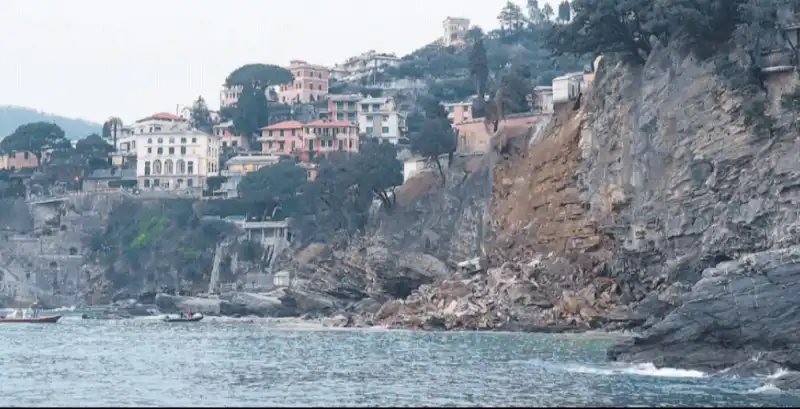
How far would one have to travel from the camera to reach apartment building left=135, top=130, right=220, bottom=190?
135500mm

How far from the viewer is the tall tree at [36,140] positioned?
480ft

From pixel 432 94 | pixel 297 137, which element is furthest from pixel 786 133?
pixel 432 94

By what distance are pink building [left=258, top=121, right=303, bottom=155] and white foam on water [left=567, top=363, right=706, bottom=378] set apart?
3710 inches

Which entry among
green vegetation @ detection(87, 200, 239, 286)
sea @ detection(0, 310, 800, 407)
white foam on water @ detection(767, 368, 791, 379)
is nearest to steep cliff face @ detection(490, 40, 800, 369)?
white foam on water @ detection(767, 368, 791, 379)

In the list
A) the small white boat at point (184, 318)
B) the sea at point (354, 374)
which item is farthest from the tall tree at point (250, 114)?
the sea at point (354, 374)

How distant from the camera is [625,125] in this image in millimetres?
69750

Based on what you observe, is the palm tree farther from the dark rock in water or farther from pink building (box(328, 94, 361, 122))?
the dark rock in water

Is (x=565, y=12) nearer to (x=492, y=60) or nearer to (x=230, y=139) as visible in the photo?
(x=492, y=60)

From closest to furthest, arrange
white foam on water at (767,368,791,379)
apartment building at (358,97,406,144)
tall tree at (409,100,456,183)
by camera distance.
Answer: white foam on water at (767,368,791,379)
tall tree at (409,100,456,183)
apartment building at (358,97,406,144)

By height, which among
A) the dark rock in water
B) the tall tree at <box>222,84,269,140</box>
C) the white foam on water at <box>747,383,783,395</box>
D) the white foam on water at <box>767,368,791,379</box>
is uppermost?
the tall tree at <box>222,84,269,140</box>

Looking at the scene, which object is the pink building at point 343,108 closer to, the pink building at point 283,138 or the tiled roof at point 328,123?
the pink building at point 283,138

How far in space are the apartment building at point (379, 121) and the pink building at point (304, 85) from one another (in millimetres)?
17229

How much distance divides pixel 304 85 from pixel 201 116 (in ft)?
42.9

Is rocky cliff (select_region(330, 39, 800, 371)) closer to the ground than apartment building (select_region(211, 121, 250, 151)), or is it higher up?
closer to the ground
